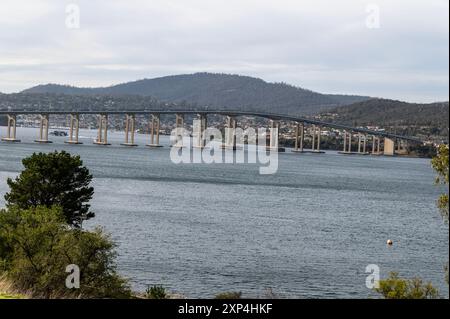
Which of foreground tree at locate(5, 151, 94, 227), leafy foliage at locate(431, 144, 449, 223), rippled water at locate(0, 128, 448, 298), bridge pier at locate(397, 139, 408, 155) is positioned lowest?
rippled water at locate(0, 128, 448, 298)

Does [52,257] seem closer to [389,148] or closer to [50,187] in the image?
[50,187]

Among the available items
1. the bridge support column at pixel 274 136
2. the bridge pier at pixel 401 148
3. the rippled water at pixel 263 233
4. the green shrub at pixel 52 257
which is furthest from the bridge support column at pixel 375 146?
the green shrub at pixel 52 257

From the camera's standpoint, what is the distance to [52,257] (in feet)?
60.8

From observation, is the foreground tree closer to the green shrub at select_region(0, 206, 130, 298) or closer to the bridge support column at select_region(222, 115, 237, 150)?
the green shrub at select_region(0, 206, 130, 298)

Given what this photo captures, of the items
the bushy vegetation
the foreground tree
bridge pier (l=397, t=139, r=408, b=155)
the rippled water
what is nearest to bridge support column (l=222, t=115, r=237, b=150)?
bridge pier (l=397, t=139, r=408, b=155)

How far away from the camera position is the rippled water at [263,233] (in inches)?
1054

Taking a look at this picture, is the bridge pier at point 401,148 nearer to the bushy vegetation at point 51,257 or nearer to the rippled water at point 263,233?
the rippled water at point 263,233

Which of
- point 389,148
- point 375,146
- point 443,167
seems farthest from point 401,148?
point 443,167

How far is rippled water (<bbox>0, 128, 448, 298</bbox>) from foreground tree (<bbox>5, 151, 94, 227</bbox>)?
264 centimetres

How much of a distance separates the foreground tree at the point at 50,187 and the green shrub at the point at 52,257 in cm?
496

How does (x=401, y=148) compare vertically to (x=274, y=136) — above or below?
below

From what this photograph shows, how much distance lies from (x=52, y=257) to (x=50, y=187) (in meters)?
7.79

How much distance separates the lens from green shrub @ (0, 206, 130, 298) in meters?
17.7
